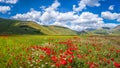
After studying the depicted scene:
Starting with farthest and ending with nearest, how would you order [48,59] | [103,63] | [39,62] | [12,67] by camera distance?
[103,63] → [48,59] → [39,62] → [12,67]

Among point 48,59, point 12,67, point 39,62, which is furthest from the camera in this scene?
point 48,59

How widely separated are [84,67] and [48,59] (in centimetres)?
217

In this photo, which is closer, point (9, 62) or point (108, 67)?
point (9, 62)

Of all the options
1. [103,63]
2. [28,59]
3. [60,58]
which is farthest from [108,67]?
[28,59]

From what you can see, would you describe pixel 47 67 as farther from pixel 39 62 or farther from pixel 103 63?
pixel 103 63

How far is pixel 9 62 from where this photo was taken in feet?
37.6

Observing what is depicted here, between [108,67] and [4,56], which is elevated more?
[4,56]

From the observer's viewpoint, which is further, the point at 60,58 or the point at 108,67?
the point at 108,67

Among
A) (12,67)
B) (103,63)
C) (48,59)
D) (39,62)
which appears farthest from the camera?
(103,63)

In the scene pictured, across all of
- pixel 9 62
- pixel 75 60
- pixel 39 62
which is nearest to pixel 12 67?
pixel 9 62

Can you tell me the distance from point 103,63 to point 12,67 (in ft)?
19.2

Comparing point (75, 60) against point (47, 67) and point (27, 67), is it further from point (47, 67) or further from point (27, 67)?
point (27, 67)

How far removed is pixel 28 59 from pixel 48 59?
1196 millimetres

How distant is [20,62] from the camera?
11.4m
